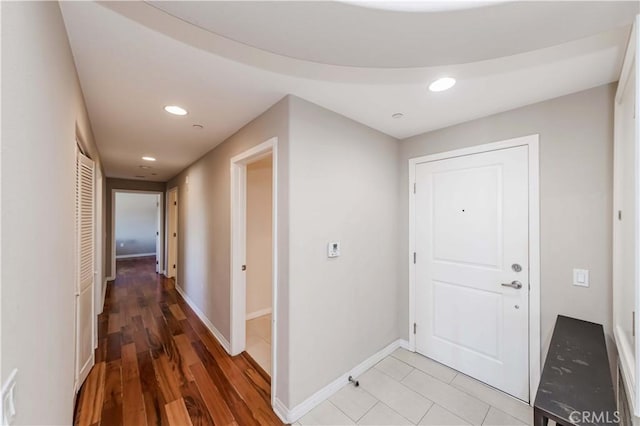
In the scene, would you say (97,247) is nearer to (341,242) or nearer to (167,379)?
(167,379)

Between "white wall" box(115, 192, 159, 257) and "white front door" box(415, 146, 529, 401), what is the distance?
30.6 ft

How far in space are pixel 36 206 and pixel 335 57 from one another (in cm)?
136

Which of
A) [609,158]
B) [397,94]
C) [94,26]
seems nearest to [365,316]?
[397,94]

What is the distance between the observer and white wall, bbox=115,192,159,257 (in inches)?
344

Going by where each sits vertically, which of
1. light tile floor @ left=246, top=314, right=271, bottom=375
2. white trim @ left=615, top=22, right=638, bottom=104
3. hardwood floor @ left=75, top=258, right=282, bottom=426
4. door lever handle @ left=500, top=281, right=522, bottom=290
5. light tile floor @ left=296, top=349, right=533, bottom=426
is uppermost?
white trim @ left=615, top=22, right=638, bottom=104

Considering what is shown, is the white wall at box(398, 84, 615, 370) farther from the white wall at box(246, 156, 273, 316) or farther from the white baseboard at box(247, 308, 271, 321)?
the white baseboard at box(247, 308, 271, 321)

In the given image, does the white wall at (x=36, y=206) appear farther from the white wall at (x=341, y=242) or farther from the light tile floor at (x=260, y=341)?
the light tile floor at (x=260, y=341)

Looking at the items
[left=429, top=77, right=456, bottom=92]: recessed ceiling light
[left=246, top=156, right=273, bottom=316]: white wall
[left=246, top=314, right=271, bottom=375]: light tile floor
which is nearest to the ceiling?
[left=429, top=77, right=456, bottom=92]: recessed ceiling light

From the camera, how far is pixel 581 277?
5.57 feet

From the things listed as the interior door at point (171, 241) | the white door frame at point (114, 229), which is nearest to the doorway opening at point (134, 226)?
the white door frame at point (114, 229)

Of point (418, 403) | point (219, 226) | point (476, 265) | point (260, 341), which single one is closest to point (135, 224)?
point (219, 226)

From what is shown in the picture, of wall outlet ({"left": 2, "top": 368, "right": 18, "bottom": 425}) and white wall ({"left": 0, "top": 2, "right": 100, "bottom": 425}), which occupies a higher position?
white wall ({"left": 0, "top": 2, "right": 100, "bottom": 425})

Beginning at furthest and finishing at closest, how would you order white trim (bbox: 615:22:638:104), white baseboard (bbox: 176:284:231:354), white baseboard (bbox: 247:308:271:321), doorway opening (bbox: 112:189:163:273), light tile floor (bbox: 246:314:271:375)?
doorway opening (bbox: 112:189:163:273)
white baseboard (bbox: 247:308:271:321)
white baseboard (bbox: 176:284:231:354)
light tile floor (bbox: 246:314:271:375)
white trim (bbox: 615:22:638:104)

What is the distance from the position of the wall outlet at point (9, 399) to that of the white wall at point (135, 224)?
9.43 meters
